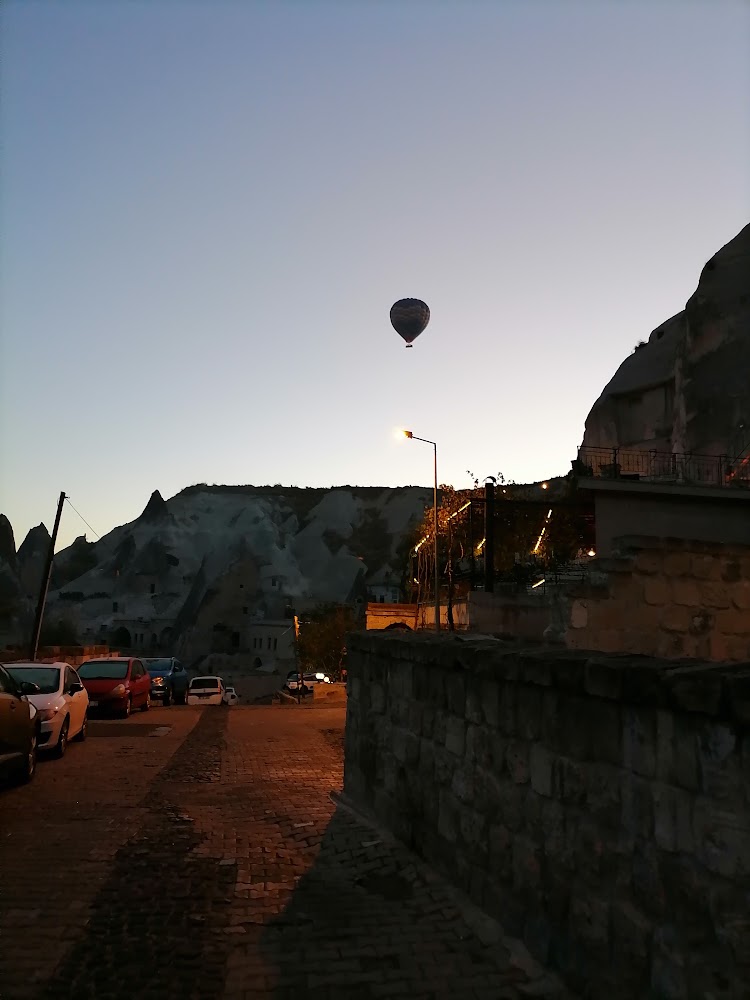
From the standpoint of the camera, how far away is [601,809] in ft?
13.1

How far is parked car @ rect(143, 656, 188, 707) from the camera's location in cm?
2786

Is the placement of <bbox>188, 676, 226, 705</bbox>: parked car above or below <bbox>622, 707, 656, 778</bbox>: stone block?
below

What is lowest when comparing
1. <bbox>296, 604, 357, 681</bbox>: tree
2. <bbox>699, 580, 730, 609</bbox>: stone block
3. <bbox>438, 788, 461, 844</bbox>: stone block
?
<bbox>296, 604, 357, 681</bbox>: tree

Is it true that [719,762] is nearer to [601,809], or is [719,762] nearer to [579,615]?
[601,809]

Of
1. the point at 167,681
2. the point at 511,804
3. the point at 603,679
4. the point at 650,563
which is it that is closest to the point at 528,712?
the point at 511,804

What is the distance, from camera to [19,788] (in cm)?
1026

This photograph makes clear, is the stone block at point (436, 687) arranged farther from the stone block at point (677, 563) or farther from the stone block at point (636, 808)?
the stone block at point (677, 563)

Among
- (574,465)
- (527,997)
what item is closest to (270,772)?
(527,997)

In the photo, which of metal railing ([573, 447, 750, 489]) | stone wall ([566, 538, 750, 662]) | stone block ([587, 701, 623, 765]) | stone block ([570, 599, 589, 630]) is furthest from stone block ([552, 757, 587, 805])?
metal railing ([573, 447, 750, 489])

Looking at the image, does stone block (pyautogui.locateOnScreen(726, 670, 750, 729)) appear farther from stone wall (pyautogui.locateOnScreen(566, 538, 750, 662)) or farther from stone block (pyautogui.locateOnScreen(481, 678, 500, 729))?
stone wall (pyautogui.locateOnScreen(566, 538, 750, 662))

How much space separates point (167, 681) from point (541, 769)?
26005mm

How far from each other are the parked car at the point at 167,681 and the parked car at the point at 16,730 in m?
17.6

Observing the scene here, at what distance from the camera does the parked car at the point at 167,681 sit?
2786 centimetres

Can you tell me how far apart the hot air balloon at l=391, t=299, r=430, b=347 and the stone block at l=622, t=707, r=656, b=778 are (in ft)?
103
